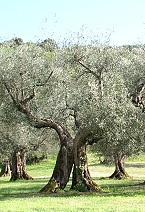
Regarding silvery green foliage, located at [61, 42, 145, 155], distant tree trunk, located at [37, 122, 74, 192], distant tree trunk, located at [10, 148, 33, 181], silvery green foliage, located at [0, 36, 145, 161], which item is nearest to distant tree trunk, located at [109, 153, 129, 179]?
distant tree trunk, located at [10, 148, 33, 181]

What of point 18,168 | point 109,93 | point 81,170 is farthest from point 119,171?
point 109,93

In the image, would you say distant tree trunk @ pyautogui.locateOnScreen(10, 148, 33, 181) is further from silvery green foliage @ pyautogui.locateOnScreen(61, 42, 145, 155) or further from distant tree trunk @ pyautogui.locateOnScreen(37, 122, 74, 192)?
silvery green foliage @ pyautogui.locateOnScreen(61, 42, 145, 155)

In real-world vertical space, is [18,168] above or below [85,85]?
below

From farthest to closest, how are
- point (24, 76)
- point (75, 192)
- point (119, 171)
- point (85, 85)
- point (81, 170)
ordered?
point (119, 171), point (85, 85), point (81, 170), point (24, 76), point (75, 192)

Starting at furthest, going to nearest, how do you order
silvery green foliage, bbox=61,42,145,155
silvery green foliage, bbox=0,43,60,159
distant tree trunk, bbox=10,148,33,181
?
distant tree trunk, bbox=10,148,33,181 < silvery green foliage, bbox=0,43,60,159 < silvery green foliage, bbox=61,42,145,155

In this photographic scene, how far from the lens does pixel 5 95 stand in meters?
29.4

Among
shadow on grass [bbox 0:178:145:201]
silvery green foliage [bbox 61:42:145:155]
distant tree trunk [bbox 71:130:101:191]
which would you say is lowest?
shadow on grass [bbox 0:178:145:201]

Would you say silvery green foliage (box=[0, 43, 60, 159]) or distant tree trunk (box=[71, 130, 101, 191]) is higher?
silvery green foliage (box=[0, 43, 60, 159])

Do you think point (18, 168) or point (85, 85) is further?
point (18, 168)

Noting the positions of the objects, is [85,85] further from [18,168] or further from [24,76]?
[18,168]

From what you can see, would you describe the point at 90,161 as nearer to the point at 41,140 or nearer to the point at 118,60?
the point at 41,140

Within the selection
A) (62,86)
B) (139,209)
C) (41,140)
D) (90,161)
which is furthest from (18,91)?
(90,161)

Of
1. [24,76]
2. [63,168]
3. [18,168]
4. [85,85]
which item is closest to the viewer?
[24,76]

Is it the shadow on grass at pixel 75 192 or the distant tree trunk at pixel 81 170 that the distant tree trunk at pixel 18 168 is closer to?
the shadow on grass at pixel 75 192
